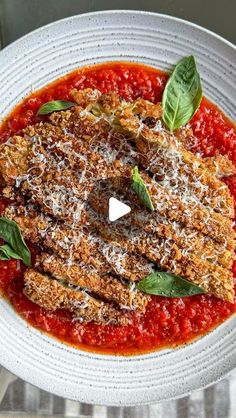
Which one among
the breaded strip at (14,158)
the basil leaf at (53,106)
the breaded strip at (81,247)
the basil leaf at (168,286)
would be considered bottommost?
the basil leaf at (168,286)

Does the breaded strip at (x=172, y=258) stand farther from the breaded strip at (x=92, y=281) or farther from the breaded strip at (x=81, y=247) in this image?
the breaded strip at (x=92, y=281)

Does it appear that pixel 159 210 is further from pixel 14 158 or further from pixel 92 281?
pixel 14 158

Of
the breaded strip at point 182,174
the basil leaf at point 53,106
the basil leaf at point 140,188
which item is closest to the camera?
the basil leaf at point 140,188

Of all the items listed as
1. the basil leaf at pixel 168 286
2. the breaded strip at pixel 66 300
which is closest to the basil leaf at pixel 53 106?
the breaded strip at pixel 66 300

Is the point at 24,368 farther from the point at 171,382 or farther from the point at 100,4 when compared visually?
the point at 100,4

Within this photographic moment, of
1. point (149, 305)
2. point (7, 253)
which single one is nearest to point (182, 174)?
point (149, 305)

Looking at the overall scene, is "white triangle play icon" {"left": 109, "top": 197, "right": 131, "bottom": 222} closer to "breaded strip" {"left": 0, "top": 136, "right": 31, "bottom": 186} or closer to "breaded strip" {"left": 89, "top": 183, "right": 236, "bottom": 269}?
"breaded strip" {"left": 89, "top": 183, "right": 236, "bottom": 269}

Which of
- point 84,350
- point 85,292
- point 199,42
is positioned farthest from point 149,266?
point 199,42
